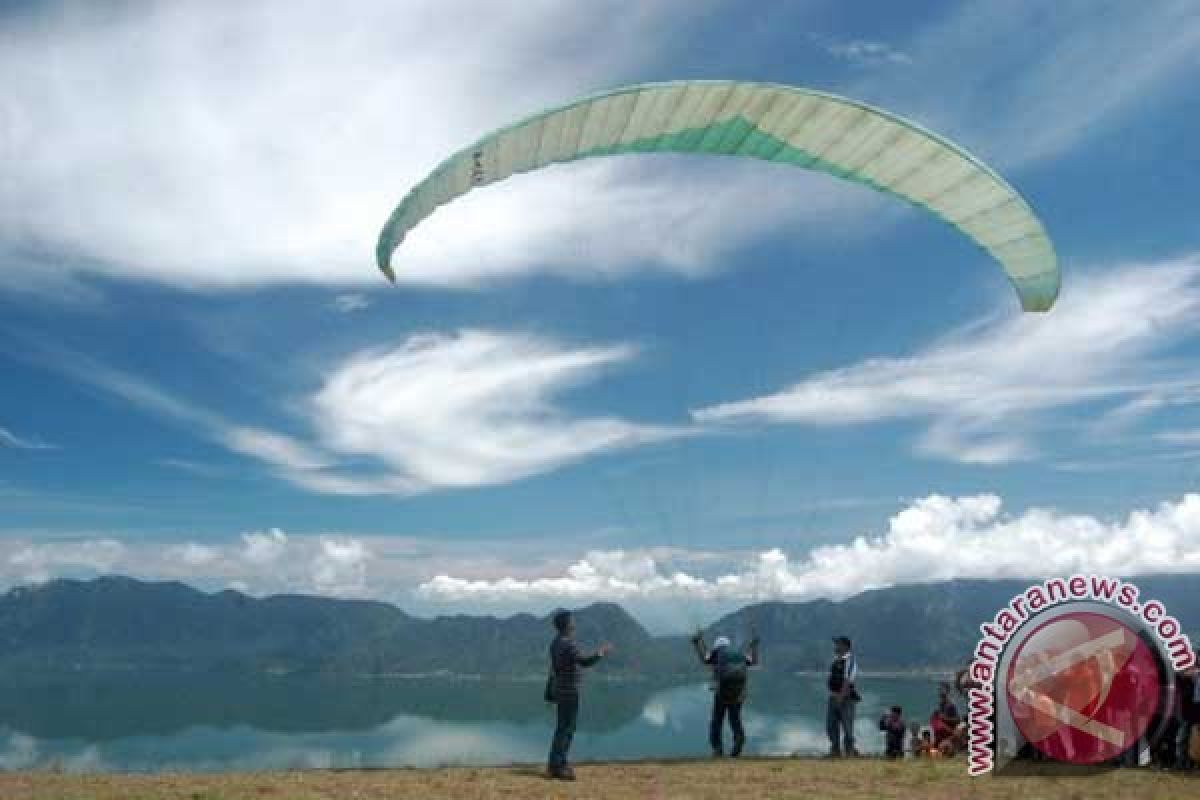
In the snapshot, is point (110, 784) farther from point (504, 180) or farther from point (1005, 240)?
point (1005, 240)

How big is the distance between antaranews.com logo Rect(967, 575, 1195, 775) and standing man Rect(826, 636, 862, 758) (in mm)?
3162

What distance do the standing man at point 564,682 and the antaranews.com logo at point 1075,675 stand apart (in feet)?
18.5

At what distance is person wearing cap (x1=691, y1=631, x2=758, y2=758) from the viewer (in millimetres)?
16594

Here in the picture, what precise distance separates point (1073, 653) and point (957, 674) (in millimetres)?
3205

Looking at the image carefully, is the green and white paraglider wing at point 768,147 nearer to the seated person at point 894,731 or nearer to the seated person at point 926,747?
the seated person at point 894,731

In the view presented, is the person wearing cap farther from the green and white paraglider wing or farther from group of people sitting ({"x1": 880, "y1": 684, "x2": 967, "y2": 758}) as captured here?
the green and white paraglider wing

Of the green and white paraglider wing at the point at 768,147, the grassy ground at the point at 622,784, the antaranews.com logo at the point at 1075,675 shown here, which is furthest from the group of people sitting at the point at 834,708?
the green and white paraglider wing at the point at 768,147

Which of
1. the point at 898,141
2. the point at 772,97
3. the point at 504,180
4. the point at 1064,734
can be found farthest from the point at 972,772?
the point at 504,180

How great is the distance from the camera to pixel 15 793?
41.9 ft

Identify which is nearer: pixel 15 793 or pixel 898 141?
pixel 15 793

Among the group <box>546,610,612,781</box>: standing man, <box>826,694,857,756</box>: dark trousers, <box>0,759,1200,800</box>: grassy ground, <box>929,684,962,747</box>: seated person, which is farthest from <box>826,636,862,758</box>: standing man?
<box>546,610,612,781</box>: standing man

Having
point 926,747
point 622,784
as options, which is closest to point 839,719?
point 926,747

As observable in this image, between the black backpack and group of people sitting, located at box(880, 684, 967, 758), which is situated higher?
the black backpack

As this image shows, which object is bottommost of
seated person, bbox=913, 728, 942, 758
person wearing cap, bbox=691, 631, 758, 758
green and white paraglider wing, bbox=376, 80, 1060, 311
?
seated person, bbox=913, 728, 942, 758
